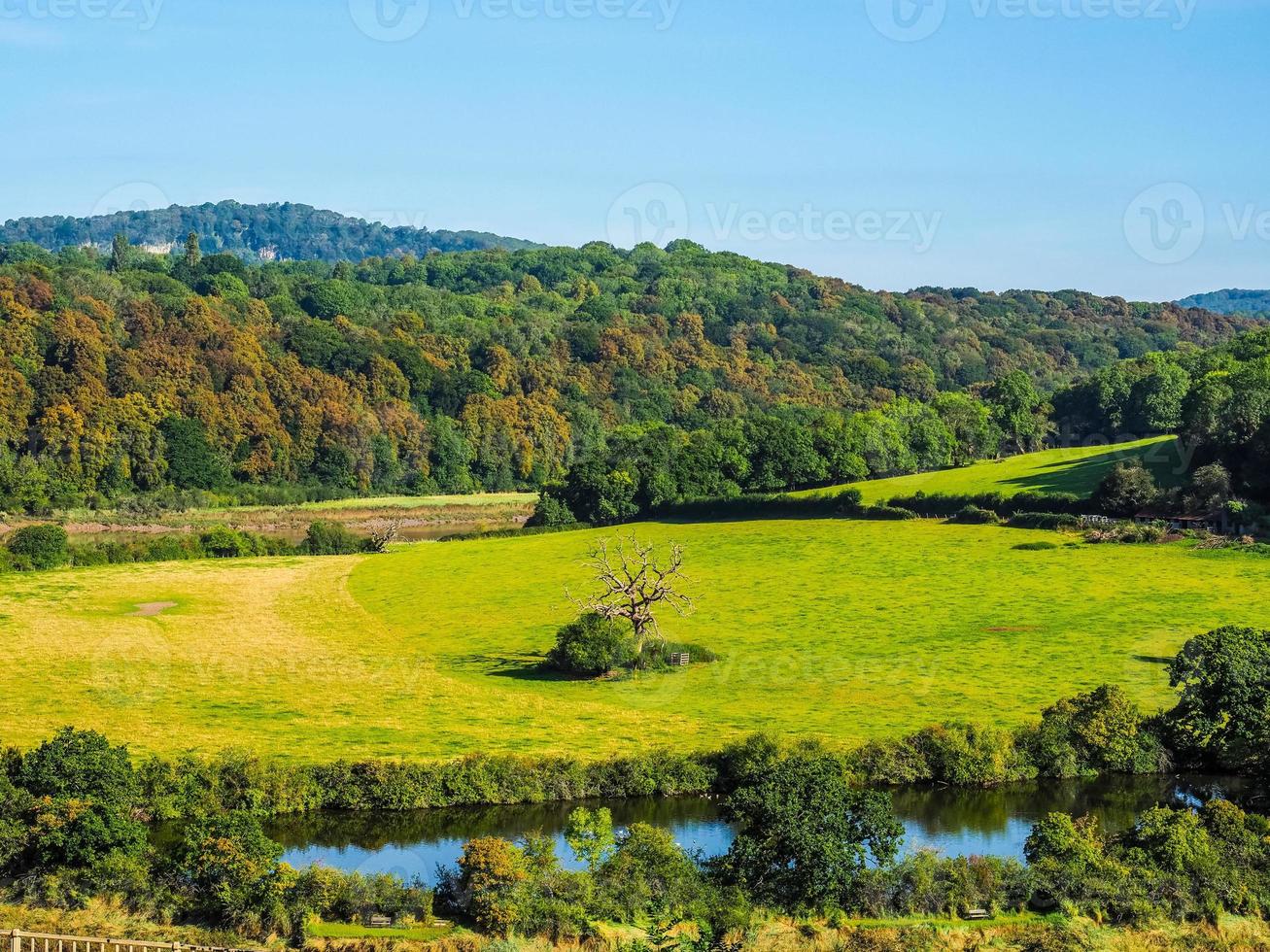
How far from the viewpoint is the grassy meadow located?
4297 centimetres

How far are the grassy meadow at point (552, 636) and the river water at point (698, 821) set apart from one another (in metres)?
3.82

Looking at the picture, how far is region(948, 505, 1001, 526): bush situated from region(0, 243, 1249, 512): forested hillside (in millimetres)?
18102

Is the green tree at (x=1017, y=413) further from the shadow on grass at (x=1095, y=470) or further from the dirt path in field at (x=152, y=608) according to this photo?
the dirt path in field at (x=152, y=608)

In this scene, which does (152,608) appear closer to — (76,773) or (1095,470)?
(76,773)

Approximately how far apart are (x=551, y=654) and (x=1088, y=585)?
24135 millimetres

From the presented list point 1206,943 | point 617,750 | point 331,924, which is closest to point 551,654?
point 617,750

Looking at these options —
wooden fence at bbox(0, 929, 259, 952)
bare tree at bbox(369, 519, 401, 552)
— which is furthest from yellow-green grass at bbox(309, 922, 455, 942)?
bare tree at bbox(369, 519, 401, 552)

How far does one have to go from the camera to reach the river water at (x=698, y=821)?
33219mm

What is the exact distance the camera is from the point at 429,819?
3569cm

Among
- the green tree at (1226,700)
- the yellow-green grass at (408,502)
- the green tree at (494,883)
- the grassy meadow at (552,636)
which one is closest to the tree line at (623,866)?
the green tree at (494,883)

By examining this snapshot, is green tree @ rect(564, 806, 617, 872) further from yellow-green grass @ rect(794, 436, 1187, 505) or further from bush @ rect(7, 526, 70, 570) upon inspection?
yellow-green grass @ rect(794, 436, 1187, 505)

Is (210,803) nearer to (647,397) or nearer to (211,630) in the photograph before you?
(211,630)

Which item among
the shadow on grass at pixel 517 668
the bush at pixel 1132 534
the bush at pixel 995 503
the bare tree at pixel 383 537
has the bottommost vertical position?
the shadow on grass at pixel 517 668

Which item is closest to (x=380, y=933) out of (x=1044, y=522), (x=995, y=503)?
(x=1044, y=522)
